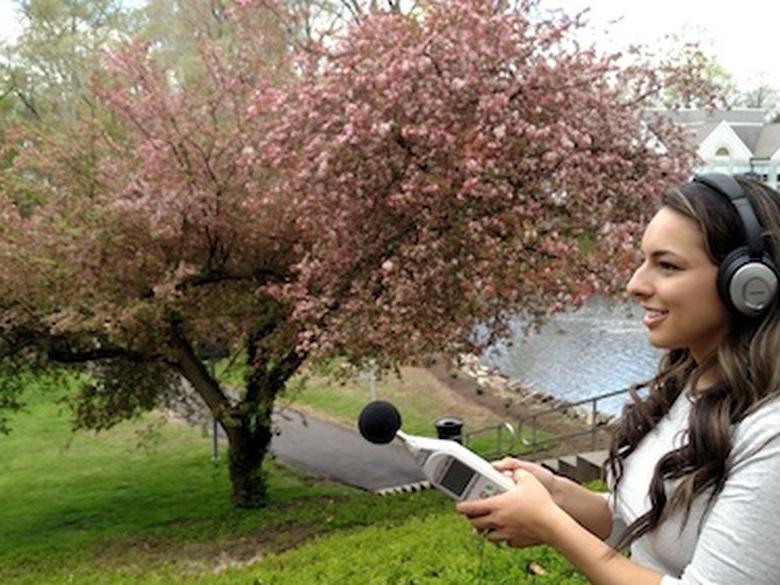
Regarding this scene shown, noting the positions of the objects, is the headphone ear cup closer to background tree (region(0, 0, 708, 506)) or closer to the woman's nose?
the woman's nose

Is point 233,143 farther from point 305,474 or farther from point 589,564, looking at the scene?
point 589,564

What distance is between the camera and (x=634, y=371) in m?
21.6

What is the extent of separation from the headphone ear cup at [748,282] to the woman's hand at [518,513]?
22.2 inches

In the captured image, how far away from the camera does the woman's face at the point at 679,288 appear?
1.57 metres

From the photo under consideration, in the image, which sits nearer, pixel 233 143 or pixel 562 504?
pixel 562 504

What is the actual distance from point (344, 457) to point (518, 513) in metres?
14.5

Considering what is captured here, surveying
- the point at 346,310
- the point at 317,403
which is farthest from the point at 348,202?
the point at 317,403

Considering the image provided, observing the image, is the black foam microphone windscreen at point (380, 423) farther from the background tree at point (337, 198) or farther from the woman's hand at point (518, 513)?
the background tree at point (337, 198)

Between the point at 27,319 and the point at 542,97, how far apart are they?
24.3 ft

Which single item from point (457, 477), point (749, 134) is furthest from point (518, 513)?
point (749, 134)

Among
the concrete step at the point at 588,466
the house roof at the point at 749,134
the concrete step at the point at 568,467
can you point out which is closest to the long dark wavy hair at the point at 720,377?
the concrete step at the point at 588,466

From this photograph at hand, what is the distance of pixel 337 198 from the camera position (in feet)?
27.5

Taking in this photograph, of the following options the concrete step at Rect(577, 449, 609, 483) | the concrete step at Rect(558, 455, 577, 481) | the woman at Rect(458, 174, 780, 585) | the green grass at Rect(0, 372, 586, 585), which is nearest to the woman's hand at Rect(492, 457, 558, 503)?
the woman at Rect(458, 174, 780, 585)

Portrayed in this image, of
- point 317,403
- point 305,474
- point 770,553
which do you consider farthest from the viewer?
point 317,403
